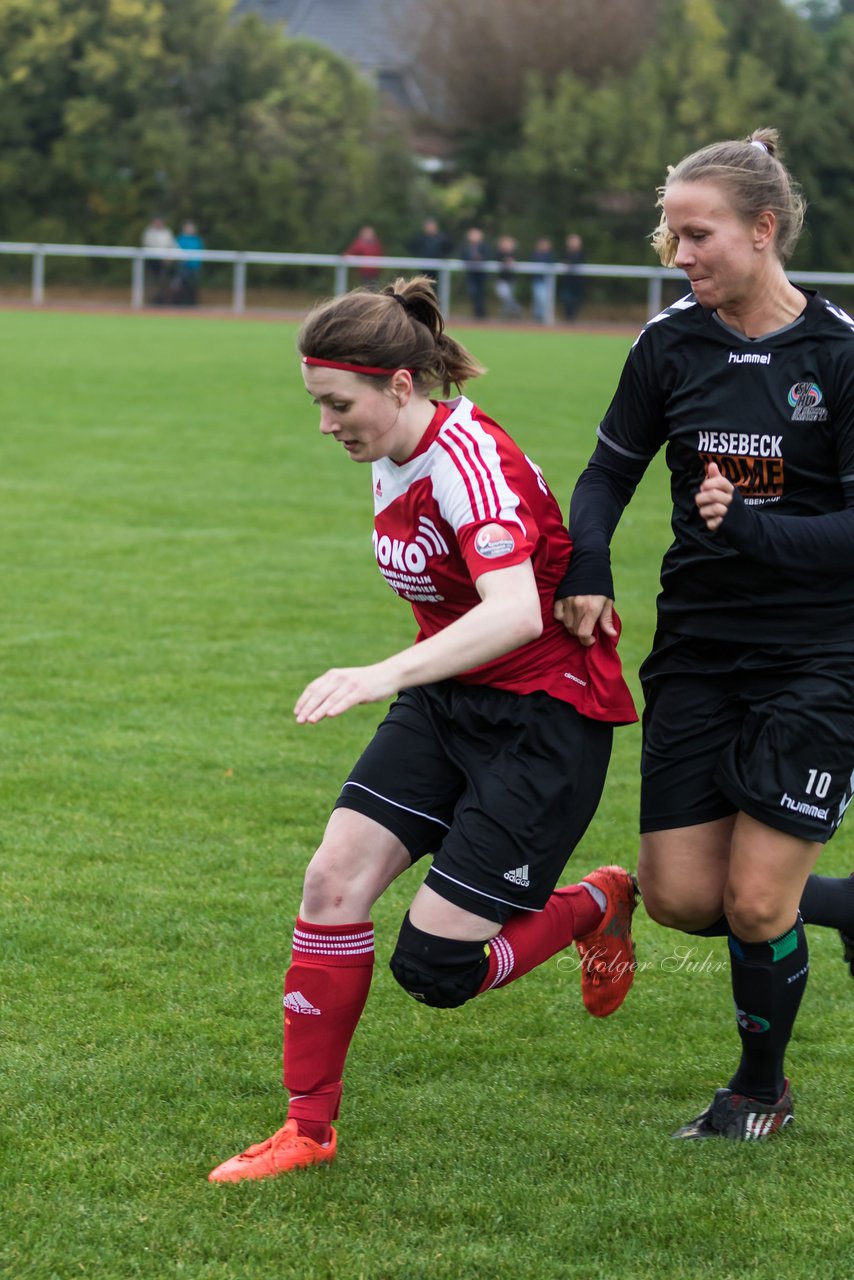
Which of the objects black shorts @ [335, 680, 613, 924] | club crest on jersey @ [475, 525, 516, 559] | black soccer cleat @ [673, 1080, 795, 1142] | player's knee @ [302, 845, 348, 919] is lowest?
black soccer cleat @ [673, 1080, 795, 1142]

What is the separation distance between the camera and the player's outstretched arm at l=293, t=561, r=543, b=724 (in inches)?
117

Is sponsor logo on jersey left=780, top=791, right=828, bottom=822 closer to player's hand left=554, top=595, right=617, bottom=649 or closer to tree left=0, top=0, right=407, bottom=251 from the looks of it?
player's hand left=554, top=595, right=617, bottom=649

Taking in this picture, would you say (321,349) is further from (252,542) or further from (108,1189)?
(252,542)

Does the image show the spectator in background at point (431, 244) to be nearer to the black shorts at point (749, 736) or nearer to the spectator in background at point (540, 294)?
the spectator in background at point (540, 294)

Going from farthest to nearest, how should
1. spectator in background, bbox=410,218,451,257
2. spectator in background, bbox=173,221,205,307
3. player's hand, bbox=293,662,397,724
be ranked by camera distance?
1. spectator in background, bbox=410,218,451,257
2. spectator in background, bbox=173,221,205,307
3. player's hand, bbox=293,662,397,724

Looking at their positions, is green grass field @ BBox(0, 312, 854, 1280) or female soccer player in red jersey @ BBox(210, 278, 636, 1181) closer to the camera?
green grass field @ BBox(0, 312, 854, 1280)

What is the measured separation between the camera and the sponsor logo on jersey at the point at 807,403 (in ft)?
11.7

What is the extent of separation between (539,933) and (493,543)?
1015 mm

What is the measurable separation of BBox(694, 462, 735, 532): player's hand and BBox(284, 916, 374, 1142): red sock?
3.60 feet

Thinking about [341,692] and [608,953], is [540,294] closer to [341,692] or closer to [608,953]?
[608,953]

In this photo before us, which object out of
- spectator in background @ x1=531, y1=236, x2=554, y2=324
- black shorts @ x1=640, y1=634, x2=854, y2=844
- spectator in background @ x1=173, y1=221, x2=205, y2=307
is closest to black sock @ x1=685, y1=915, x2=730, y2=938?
black shorts @ x1=640, y1=634, x2=854, y2=844

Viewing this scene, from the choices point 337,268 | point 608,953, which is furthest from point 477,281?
point 608,953

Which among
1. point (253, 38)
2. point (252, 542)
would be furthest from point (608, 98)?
point (252, 542)

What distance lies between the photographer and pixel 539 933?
3875 millimetres
